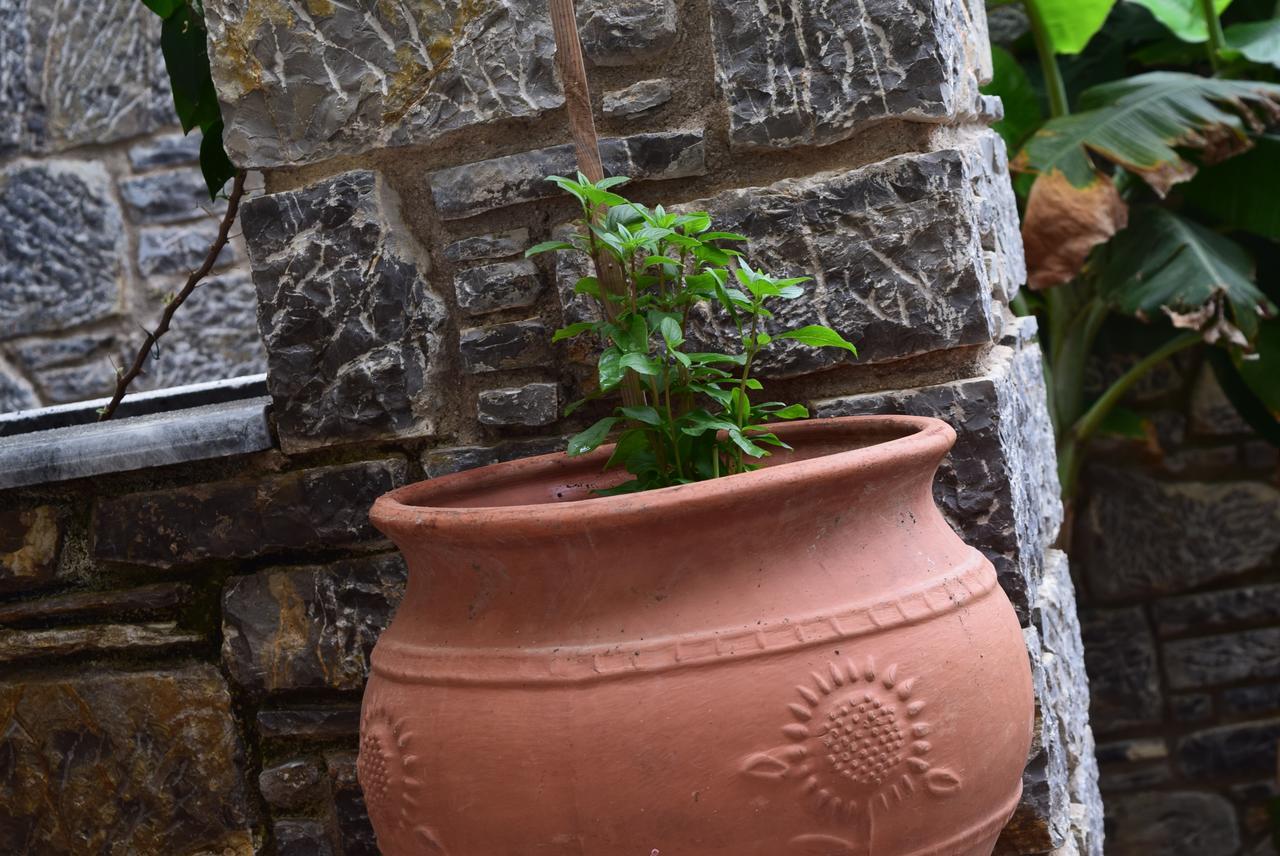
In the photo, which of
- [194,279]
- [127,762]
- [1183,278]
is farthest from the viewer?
[1183,278]

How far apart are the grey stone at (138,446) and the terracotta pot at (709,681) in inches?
17.9

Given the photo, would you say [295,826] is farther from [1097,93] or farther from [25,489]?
[1097,93]

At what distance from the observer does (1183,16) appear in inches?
104

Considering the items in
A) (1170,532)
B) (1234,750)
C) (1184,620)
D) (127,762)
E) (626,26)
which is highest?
(626,26)

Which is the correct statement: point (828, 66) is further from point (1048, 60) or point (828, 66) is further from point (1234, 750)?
point (1234, 750)

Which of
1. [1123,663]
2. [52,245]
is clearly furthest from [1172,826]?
[52,245]

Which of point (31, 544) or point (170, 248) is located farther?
point (170, 248)

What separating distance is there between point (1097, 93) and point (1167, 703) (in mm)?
1585

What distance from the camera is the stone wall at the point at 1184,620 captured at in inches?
120

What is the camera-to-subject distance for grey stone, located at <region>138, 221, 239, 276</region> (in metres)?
3.32

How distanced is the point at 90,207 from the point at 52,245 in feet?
0.47

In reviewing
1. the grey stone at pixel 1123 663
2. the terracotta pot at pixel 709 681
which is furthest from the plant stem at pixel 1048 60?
the terracotta pot at pixel 709 681

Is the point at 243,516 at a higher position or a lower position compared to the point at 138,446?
lower

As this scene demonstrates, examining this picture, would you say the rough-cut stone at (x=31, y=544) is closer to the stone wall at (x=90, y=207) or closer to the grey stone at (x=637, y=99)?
the grey stone at (x=637, y=99)
